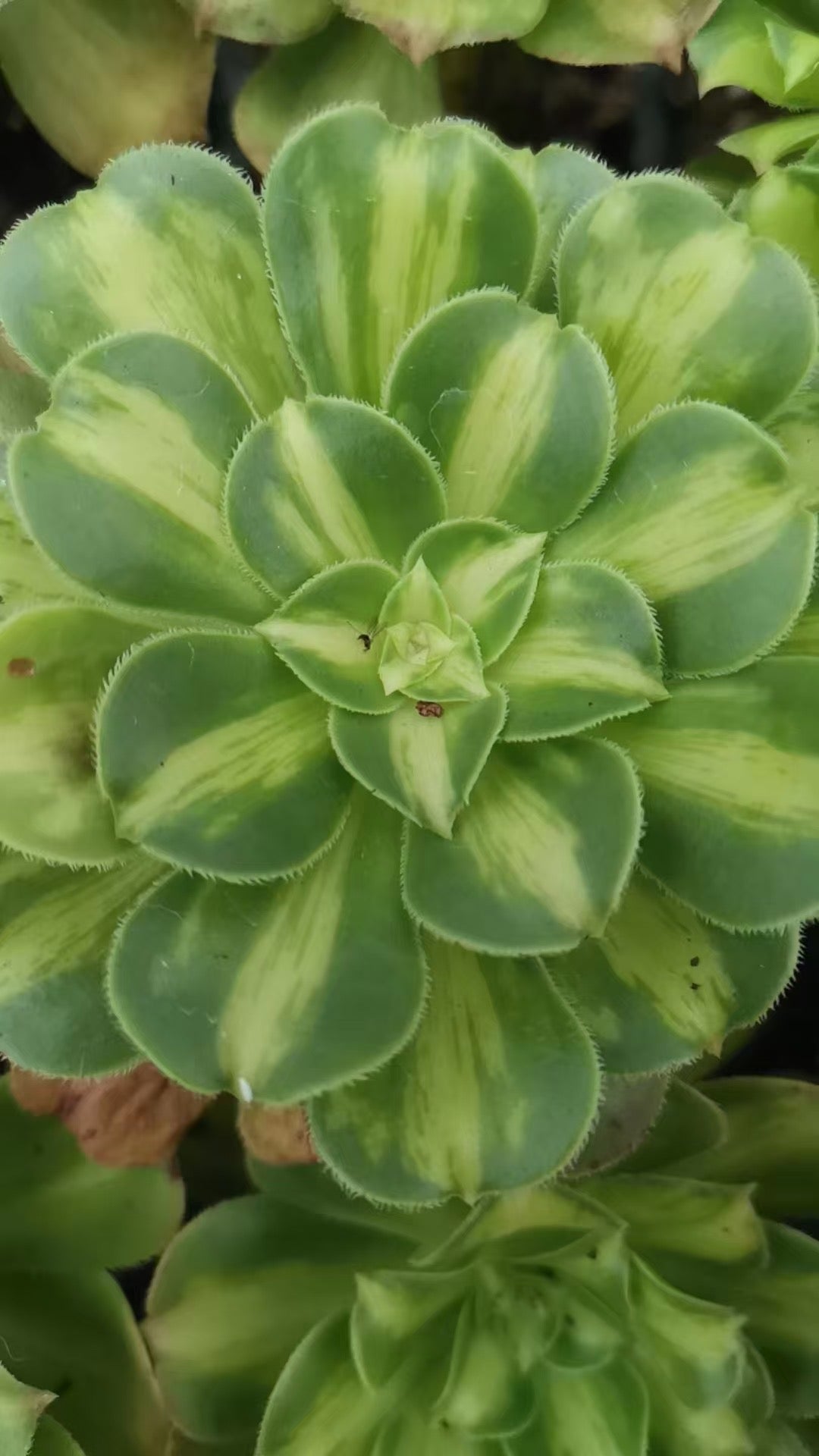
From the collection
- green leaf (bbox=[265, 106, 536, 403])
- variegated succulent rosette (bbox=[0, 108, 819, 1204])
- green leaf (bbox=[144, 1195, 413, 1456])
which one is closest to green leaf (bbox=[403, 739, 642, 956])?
variegated succulent rosette (bbox=[0, 108, 819, 1204])

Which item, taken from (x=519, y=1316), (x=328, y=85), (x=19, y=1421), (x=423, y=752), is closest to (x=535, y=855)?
(x=423, y=752)

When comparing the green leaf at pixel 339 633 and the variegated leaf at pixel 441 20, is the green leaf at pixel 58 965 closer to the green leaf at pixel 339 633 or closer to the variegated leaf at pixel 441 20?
the green leaf at pixel 339 633

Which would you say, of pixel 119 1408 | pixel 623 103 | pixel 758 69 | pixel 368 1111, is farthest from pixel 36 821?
pixel 623 103

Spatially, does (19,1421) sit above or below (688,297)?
below

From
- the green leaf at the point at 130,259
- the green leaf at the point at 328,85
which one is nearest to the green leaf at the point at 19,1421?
the green leaf at the point at 130,259

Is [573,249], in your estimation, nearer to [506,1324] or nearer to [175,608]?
[175,608]

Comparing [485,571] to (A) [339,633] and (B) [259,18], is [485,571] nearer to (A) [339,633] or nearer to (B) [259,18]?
(A) [339,633]
